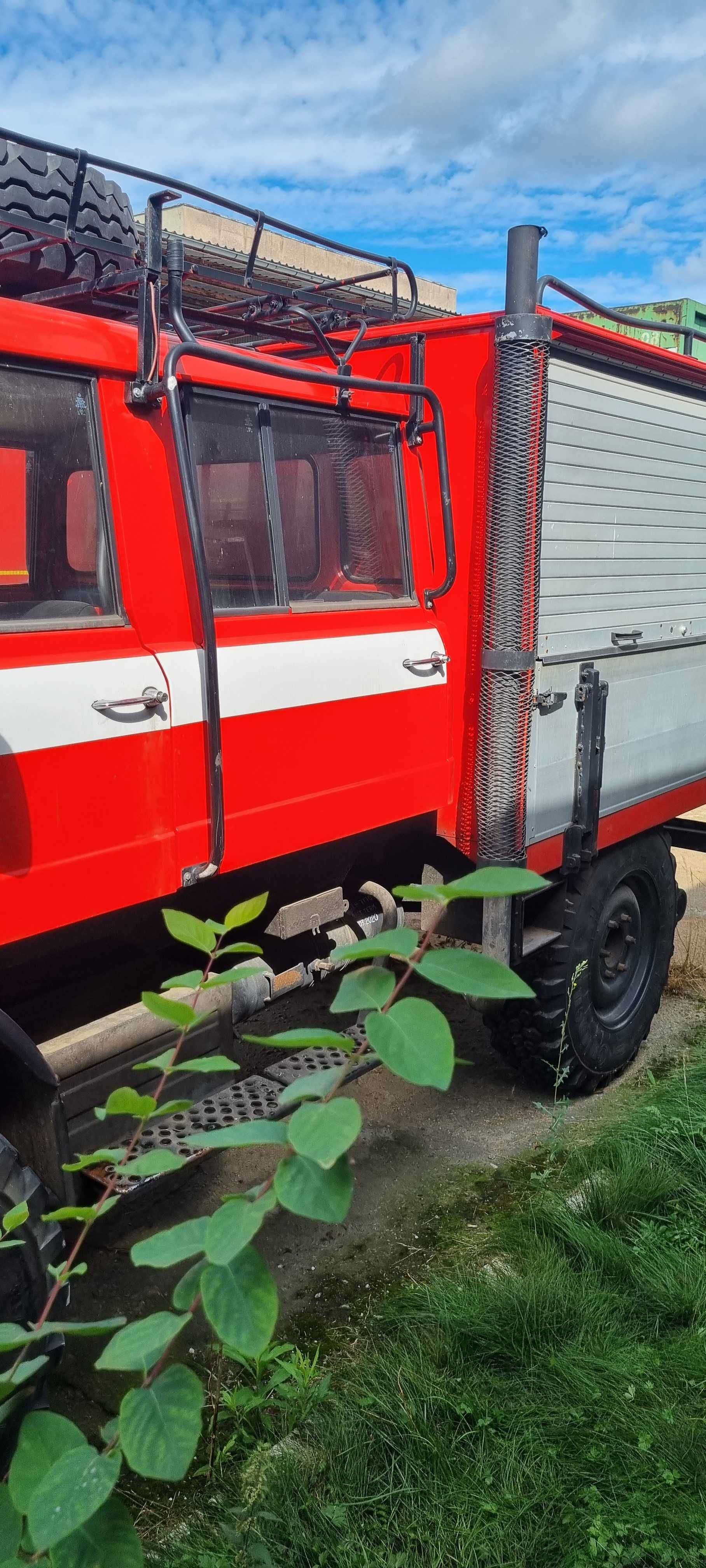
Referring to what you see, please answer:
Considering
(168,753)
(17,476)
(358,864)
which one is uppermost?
(17,476)

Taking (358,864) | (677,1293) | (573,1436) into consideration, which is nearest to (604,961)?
(358,864)

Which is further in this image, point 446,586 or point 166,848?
point 446,586

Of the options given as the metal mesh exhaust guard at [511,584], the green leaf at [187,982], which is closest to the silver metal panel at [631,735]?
the metal mesh exhaust guard at [511,584]

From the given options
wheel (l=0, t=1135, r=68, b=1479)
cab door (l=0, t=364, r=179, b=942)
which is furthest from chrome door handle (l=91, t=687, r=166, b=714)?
wheel (l=0, t=1135, r=68, b=1479)

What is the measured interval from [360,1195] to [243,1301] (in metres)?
3.01

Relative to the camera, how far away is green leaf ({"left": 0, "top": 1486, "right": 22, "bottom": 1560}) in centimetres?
90

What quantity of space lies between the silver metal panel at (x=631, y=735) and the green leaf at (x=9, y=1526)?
288 centimetres

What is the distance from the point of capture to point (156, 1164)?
107cm

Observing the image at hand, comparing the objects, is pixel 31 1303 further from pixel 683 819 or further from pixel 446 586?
pixel 683 819

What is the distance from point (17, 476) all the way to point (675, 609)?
285cm

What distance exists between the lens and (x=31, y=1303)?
2236mm

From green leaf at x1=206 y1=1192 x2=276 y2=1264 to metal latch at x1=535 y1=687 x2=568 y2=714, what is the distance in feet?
9.43

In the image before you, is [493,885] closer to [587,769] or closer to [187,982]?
[187,982]

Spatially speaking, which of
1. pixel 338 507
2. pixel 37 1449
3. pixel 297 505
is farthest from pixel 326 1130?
pixel 338 507
